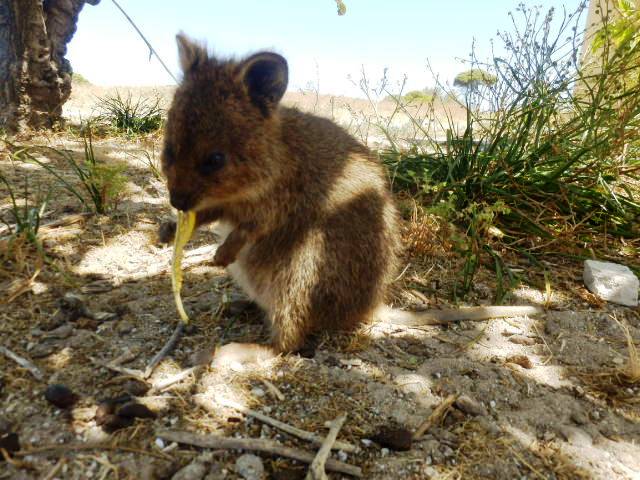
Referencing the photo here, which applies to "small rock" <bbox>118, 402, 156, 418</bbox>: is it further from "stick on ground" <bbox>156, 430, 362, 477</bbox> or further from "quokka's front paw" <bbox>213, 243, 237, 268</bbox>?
"quokka's front paw" <bbox>213, 243, 237, 268</bbox>

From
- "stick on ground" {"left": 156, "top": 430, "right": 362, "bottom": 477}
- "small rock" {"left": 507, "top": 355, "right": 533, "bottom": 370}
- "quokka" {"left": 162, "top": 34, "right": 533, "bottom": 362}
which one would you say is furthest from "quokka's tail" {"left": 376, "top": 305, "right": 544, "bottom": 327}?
"stick on ground" {"left": 156, "top": 430, "right": 362, "bottom": 477}

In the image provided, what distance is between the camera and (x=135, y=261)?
13.1 feet

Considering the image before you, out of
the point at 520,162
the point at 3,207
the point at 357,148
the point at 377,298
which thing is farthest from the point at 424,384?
the point at 3,207

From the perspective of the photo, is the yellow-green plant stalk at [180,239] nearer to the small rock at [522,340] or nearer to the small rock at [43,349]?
the small rock at [43,349]

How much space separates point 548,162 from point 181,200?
355 cm

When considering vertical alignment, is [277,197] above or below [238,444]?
above

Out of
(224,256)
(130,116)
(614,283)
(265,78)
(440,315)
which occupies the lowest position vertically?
(440,315)

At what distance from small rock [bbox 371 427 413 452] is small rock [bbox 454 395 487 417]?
40 cm

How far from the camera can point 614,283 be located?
153 inches

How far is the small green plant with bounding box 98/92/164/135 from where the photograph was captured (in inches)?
293

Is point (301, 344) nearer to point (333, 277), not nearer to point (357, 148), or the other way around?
point (333, 277)

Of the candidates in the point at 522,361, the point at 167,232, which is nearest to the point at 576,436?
the point at 522,361

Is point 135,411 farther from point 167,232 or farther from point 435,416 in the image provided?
point 435,416

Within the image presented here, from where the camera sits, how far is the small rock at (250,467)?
2057 millimetres
